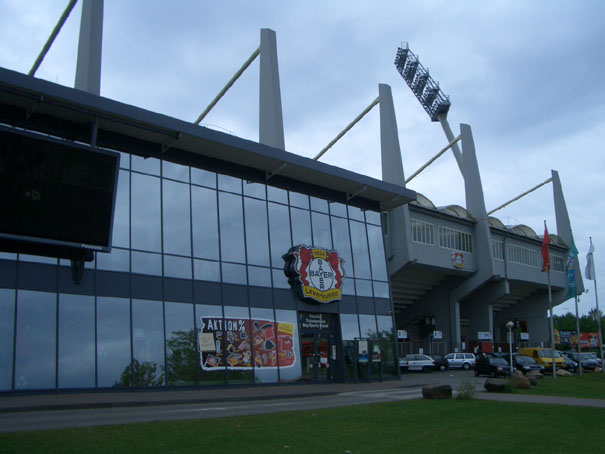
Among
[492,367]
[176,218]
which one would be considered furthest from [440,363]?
[176,218]

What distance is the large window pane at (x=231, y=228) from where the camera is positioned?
A: 27.1 metres

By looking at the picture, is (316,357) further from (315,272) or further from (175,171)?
(175,171)

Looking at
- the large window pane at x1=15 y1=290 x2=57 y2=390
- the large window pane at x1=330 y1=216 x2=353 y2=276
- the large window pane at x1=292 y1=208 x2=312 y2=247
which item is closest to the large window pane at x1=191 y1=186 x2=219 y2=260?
the large window pane at x1=292 y1=208 x2=312 y2=247

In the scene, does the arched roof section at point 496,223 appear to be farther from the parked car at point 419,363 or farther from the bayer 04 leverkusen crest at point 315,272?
the bayer 04 leverkusen crest at point 315,272

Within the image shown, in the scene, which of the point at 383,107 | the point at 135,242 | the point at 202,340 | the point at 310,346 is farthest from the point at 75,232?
the point at 383,107

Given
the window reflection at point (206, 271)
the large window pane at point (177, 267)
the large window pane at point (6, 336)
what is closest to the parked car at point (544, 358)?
the window reflection at point (206, 271)

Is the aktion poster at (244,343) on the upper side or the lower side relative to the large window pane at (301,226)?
lower

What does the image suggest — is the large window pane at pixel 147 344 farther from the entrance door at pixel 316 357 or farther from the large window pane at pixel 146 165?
the entrance door at pixel 316 357

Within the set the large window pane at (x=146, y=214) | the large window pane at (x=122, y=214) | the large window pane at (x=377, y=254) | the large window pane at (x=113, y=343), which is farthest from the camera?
the large window pane at (x=377, y=254)

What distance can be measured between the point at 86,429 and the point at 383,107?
3264 centimetres

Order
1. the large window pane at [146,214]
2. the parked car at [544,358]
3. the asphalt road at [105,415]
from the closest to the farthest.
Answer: the asphalt road at [105,415]
the large window pane at [146,214]
the parked car at [544,358]

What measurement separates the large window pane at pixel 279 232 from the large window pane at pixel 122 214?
304 inches

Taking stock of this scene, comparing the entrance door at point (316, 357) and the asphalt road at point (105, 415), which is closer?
the asphalt road at point (105, 415)

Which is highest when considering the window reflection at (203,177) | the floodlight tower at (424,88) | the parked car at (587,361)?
the floodlight tower at (424,88)
